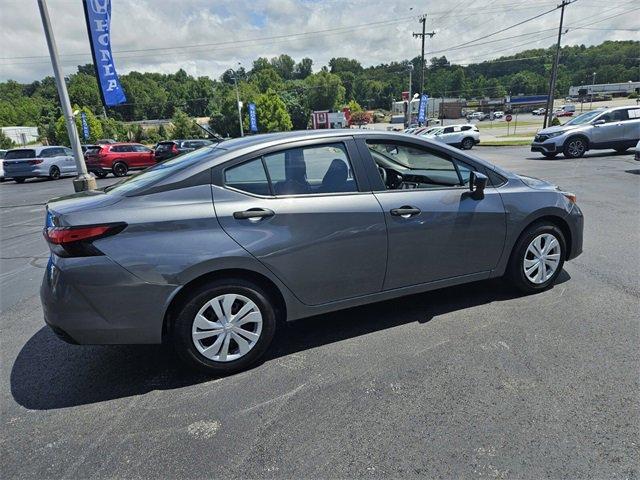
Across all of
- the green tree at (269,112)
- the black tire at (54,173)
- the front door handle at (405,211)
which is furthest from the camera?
the green tree at (269,112)

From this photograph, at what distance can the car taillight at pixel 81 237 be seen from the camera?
2623 mm

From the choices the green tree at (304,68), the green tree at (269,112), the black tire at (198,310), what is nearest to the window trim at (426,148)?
the black tire at (198,310)

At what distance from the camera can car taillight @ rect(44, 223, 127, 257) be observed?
2.62 metres

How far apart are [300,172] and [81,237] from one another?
1.52m

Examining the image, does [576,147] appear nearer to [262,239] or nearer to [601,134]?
[601,134]

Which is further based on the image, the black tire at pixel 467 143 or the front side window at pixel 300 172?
the black tire at pixel 467 143

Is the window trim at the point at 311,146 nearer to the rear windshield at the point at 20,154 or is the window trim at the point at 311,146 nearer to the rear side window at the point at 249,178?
the rear side window at the point at 249,178

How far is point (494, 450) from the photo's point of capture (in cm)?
222

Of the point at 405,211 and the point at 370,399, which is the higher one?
the point at 405,211

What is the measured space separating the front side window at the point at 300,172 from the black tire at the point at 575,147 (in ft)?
53.2

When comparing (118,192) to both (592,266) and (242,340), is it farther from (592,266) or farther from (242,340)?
(592,266)

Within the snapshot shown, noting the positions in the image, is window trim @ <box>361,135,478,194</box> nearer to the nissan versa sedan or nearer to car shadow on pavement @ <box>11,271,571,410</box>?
the nissan versa sedan

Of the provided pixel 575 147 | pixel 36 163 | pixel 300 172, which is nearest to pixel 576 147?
pixel 575 147

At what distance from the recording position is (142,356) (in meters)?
3.32
